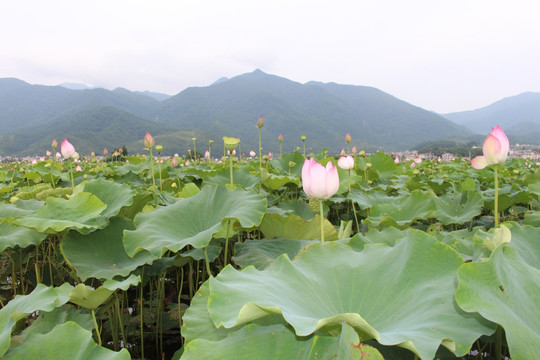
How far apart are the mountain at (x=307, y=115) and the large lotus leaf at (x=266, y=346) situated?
114m

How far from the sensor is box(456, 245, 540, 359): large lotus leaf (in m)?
0.61

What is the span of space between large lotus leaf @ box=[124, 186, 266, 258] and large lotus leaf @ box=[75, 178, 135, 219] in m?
0.29

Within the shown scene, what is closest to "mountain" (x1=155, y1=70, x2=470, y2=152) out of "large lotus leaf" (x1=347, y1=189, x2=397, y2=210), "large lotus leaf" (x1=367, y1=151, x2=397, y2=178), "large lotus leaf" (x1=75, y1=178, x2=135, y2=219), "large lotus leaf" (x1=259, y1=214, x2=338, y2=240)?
"large lotus leaf" (x1=367, y1=151, x2=397, y2=178)

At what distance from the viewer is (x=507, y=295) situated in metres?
0.70

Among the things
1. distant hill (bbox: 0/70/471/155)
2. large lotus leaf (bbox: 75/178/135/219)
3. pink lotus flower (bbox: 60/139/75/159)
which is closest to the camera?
large lotus leaf (bbox: 75/178/135/219)

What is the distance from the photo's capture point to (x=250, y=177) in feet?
7.57

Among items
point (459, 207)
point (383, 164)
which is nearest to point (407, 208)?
point (459, 207)

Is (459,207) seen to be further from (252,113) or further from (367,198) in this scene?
(252,113)

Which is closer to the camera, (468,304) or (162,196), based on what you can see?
(468,304)

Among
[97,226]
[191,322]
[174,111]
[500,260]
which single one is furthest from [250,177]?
[174,111]

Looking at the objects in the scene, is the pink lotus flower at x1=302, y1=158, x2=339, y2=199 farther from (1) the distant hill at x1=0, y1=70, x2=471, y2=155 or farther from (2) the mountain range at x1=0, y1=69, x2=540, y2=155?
(2) the mountain range at x1=0, y1=69, x2=540, y2=155

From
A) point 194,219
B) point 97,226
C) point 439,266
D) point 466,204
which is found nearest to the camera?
point 439,266

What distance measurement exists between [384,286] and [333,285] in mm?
126

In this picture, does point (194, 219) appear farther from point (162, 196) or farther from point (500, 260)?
point (500, 260)
